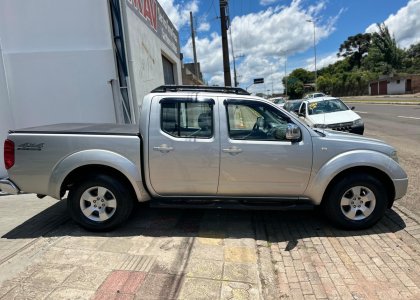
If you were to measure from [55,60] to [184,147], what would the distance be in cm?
517

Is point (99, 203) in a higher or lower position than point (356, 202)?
higher

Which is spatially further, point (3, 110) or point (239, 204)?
point (3, 110)

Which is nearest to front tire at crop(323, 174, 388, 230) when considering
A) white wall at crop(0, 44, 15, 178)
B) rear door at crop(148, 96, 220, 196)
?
rear door at crop(148, 96, 220, 196)

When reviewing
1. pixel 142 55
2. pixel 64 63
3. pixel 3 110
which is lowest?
pixel 3 110

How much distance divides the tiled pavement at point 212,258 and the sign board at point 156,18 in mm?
6373

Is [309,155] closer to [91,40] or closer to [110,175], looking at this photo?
[110,175]

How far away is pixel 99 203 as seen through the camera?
4.48 meters

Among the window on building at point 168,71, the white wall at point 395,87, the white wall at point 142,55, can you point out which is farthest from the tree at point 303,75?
the white wall at point 142,55

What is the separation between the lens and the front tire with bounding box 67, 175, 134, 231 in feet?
14.5

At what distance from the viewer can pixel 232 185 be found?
436 cm

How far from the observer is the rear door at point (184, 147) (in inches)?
169

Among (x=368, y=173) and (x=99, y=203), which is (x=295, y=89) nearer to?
(x=368, y=173)

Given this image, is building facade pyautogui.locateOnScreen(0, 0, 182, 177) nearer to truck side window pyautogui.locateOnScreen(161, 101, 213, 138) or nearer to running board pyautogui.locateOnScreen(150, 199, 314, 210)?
truck side window pyautogui.locateOnScreen(161, 101, 213, 138)

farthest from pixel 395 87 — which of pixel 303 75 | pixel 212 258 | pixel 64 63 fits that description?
pixel 212 258
